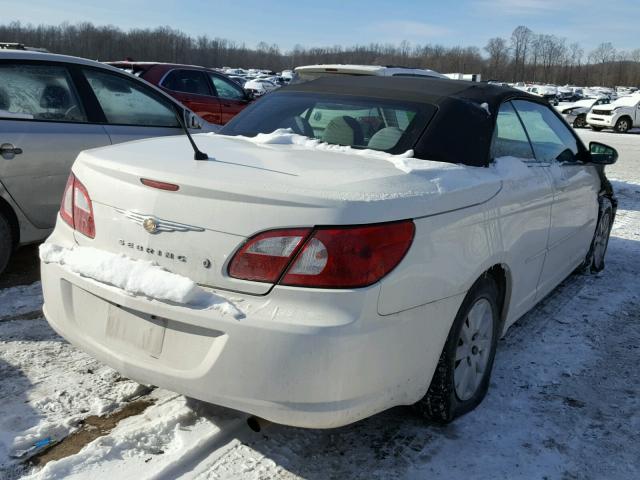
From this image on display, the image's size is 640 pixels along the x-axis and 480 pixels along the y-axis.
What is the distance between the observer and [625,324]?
438cm

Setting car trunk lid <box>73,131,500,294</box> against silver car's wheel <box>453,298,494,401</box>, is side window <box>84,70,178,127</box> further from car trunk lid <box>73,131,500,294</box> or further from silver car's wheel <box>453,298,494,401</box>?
silver car's wheel <box>453,298,494,401</box>

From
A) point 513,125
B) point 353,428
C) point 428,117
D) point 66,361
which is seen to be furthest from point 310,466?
point 513,125

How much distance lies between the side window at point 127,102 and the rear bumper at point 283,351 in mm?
3081

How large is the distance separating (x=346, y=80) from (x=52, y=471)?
2698 mm

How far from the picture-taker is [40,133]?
4.51m

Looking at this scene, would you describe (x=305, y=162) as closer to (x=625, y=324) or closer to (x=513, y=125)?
(x=513, y=125)

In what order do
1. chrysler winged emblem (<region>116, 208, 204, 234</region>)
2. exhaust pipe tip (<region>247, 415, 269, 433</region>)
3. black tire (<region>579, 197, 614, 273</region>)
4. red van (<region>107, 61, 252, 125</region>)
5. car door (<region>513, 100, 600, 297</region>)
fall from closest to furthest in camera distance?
chrysler winged emblem (<region>116, 208, 204, 234</region>) < exhaust pipe tip (<region>247, 415, 269, 433</region>) < car door (<region>513, 100, 600, 297</region>) < black tire (<region>579, 197, 614, 273</region>) < red van (<region>107, 61, 252, 125</region>)

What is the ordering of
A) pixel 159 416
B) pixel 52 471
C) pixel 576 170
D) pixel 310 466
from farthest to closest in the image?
pixel 576 170 → pixel 159 416 → pixel 310 466 → pixel 52 471

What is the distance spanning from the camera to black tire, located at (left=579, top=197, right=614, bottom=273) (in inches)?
206

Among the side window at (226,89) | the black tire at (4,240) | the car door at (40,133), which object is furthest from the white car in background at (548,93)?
the black tire at (4,240)

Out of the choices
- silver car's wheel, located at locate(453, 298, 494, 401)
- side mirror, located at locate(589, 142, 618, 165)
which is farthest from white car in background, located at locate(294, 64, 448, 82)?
silver car's wheel, located at locate(453, 298, 494, 401)

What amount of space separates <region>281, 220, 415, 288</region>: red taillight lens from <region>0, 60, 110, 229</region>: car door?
9.88ft

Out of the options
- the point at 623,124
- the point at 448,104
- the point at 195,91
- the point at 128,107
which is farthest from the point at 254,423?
the point at 623,124

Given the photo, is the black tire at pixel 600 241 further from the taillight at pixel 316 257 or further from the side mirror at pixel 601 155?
the taillight at pixel 316 257
